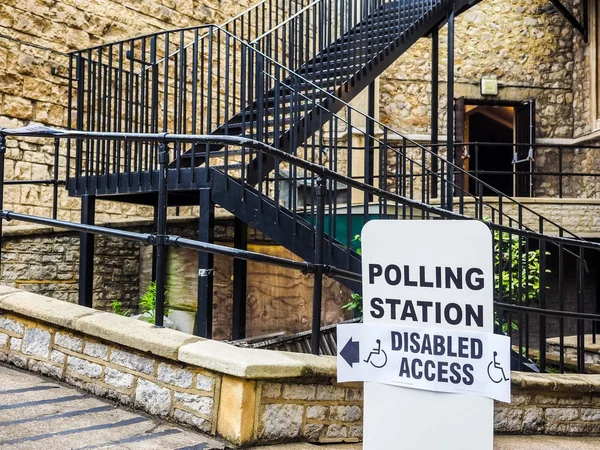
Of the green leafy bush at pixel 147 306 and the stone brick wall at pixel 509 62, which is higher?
the stone brick wall at pixel 509 62

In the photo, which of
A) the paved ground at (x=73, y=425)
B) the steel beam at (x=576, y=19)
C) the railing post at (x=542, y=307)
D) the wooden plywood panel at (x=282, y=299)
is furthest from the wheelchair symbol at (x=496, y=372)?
the steel beam at (x=576, y=19)

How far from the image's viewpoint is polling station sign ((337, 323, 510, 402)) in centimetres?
170

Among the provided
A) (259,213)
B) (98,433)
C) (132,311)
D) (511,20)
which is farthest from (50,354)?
(511,20)

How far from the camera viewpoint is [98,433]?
2506mm

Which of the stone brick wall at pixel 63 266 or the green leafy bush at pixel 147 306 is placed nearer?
the green leafy bush at pixel 147 306

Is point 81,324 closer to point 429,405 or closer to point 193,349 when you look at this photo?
point 193,349

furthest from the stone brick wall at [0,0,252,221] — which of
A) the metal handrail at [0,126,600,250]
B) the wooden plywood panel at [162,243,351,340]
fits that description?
the metal handrail at [0,126,600,250]

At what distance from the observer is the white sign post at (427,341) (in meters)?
1.70

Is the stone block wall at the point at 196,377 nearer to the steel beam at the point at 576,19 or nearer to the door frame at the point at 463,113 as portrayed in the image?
the door frame at the point at 463,113

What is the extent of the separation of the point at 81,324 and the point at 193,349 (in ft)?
2.27

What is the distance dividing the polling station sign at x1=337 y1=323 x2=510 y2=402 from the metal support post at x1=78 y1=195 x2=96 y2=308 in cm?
410

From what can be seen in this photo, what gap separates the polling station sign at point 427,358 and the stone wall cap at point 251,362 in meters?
0.75

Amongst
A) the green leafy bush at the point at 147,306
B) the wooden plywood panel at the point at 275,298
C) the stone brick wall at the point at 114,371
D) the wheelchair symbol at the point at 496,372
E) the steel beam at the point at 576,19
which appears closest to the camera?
the wheelchair symbol at the point at 496,372

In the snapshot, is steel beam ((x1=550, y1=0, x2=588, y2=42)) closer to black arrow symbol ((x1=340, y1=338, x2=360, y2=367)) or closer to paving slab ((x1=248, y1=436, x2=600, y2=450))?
paving slab ((x1=248, y1=436, x2=600, y2=450))
